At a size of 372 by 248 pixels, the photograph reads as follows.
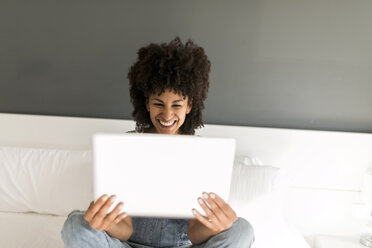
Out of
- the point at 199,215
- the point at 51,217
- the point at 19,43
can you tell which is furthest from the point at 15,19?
the point at 199,215

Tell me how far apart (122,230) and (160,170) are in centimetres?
33

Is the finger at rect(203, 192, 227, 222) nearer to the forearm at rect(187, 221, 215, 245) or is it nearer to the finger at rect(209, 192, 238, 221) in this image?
the finger at rect(209, 192, 238, 221)

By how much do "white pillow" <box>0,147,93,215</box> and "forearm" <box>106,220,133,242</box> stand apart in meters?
0.59

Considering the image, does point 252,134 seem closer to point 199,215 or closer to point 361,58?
point 361,58

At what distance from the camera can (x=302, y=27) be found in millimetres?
2115

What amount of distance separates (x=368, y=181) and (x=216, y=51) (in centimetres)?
106

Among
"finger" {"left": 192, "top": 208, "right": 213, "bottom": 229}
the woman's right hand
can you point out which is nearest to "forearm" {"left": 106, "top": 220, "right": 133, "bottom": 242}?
the woman's right hand

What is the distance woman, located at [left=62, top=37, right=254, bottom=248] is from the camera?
3.77 ft

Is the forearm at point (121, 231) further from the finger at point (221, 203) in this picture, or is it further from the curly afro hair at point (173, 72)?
the curly afro hair at point (173, 72)

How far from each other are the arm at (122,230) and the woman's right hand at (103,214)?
12cm

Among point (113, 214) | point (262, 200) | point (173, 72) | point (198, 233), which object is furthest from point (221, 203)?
point (262, 200)

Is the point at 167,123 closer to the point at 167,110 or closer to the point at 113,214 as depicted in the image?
the point at 167,110

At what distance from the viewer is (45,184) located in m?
1.89

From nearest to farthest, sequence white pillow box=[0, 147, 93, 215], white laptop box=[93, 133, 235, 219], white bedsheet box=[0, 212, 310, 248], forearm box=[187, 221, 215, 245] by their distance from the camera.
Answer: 1. white laptop box=[93, 133, 235, 219]
2. forearm box=[187, 221, 215, 245]
3. white bedsheet box=[0, 212, 310, 248]
4. white pillow box=[0, 147, 93, 215]
